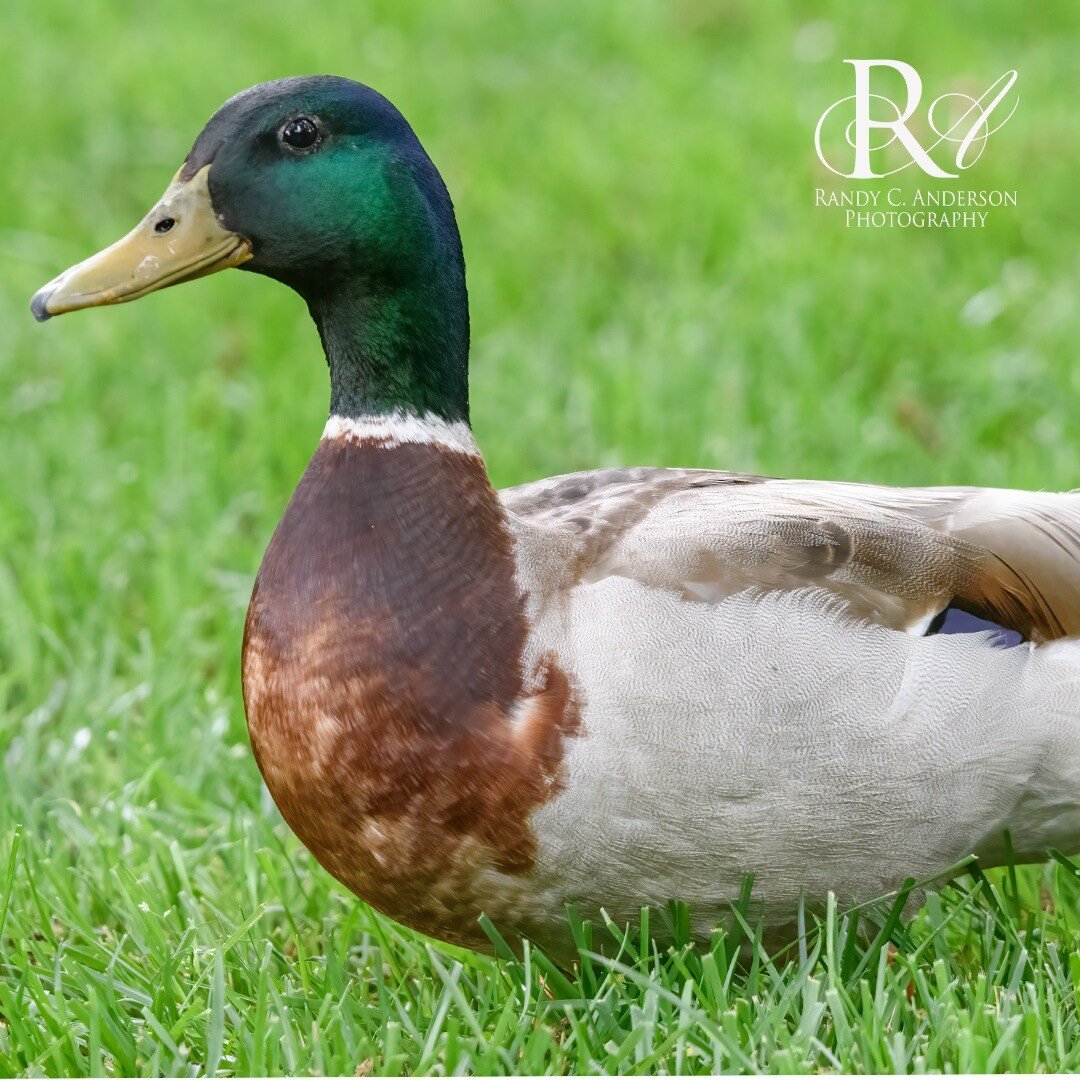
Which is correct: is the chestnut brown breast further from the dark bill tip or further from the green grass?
the dark bill tip

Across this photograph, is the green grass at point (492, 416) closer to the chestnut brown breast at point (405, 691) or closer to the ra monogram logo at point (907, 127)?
the ra monogram logo at point (907, 127)

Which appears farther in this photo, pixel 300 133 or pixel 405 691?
pixel 300 133

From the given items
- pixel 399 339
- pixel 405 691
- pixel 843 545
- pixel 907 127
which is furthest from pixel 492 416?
pixel 405 691

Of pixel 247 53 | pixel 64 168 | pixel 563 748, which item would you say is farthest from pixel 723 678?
pixel 247 53

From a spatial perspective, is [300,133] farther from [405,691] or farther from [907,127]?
[907,127]

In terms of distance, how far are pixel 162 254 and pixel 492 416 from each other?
229 centimetres

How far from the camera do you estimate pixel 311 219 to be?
2.75 meters

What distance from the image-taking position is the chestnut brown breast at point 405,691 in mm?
2559

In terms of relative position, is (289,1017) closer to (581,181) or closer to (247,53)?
(581,181)

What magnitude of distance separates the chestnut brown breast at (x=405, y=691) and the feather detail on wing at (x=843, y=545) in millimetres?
153

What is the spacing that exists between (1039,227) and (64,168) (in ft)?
11.5

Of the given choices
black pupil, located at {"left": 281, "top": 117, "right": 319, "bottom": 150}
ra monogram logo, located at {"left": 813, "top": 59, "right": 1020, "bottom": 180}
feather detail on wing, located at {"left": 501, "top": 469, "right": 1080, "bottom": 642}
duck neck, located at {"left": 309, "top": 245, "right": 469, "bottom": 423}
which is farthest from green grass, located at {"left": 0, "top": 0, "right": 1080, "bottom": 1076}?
black pupil, located at {"left": 281, "top": 117, "right": 319, "bottom": 150}

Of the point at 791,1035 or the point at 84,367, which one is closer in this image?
the point at 791,1035

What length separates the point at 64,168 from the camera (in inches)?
258
